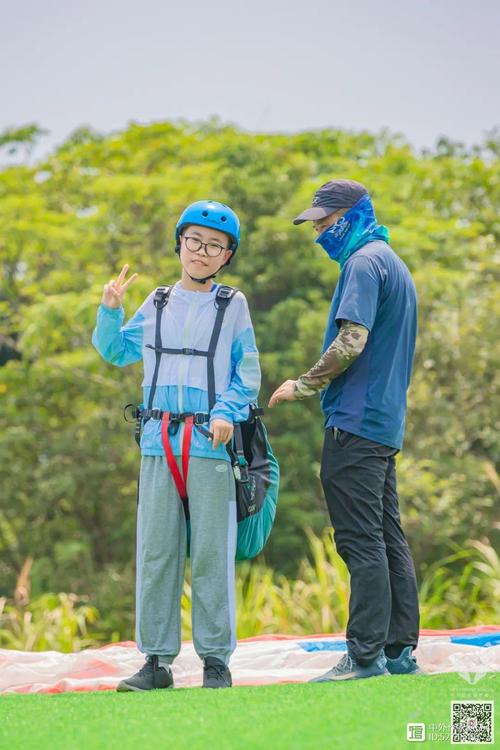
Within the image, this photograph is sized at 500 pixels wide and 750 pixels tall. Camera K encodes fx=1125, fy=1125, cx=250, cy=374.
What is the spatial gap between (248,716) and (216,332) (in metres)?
1.60

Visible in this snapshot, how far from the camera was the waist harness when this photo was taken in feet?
14.0

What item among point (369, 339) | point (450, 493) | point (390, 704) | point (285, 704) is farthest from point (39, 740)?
point (450, 493)

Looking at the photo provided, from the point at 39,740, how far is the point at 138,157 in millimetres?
14168

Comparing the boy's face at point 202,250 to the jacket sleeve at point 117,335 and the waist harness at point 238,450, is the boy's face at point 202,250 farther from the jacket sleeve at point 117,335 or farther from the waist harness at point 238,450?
the jacket sleeve at point 117,335

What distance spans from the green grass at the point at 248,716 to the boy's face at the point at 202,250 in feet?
5.29

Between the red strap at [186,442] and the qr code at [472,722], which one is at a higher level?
the red strap at [186,442]

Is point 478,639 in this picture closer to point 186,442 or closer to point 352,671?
point 352,671

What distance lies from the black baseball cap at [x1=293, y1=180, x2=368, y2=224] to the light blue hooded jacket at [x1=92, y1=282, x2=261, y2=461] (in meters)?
0.44

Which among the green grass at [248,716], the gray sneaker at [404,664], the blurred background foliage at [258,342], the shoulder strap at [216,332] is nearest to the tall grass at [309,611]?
the blurred background foliage at [258,342]

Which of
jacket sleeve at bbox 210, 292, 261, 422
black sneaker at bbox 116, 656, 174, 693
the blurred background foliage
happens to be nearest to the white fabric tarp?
black sneaker at bbox 116, 656, 174, 693

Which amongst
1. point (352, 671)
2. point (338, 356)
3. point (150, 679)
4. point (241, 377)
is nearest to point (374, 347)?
point (338, 356)

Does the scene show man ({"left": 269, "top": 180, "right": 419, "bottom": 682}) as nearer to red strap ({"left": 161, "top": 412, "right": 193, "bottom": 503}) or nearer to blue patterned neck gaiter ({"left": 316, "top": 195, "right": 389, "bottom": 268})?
blue patterned neck gaiter ({"left": 316, "top": 195, "right": 389, "bottom": 268})

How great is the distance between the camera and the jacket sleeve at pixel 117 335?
176 inches

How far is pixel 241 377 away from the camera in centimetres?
434
